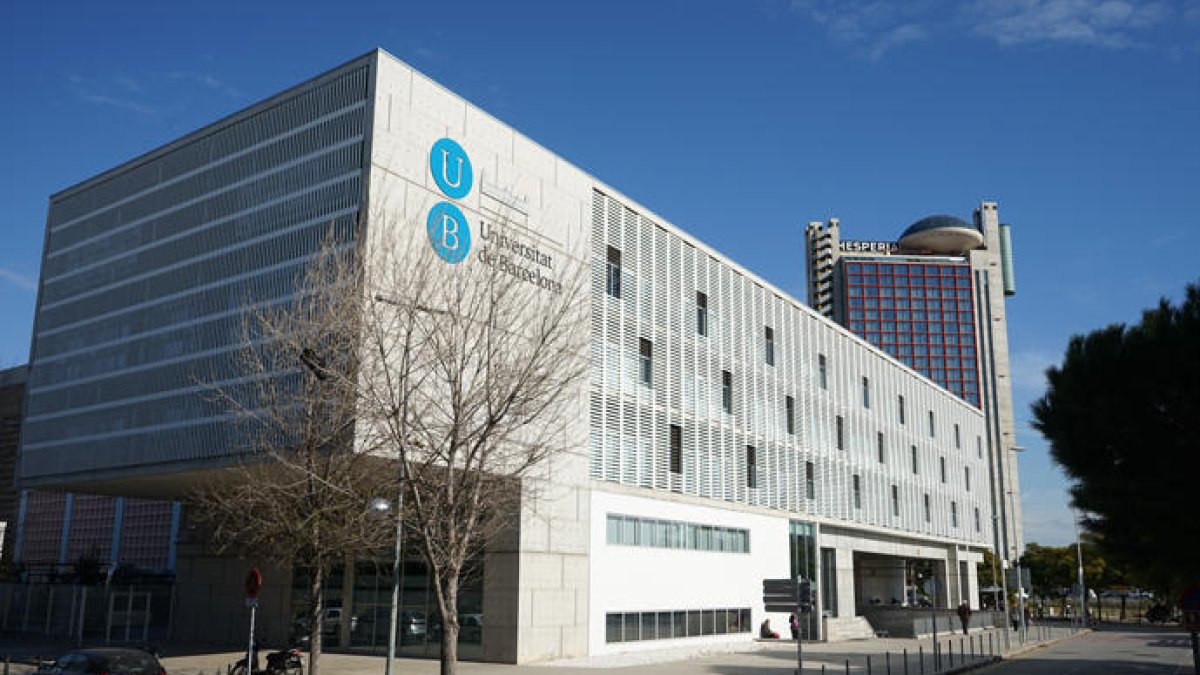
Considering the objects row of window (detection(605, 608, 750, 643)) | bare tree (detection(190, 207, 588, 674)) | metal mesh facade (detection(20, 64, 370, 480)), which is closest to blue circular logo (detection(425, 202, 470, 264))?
bare tree (detection(190, 207, 588, 674))

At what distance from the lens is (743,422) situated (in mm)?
41500

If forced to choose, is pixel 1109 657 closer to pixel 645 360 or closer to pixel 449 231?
pixel 645 360

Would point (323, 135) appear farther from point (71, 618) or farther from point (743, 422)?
point (71, 618)

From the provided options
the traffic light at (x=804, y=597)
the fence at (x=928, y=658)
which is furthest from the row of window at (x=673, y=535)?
the traffic light at (x=804, y=597)

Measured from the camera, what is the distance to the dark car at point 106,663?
1812 cm

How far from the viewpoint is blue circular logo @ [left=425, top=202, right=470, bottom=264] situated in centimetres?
2748

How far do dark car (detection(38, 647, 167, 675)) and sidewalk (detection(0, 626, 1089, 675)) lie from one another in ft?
21.2

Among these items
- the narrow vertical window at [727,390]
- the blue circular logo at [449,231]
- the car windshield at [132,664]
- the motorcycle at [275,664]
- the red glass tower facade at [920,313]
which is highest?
the red glass tower facade at [920,313]

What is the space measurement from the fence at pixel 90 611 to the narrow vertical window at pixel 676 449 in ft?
74.1

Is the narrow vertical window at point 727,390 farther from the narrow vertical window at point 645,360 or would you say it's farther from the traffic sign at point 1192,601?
the traffic sign at point 1192,601

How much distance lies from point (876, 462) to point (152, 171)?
40.3m

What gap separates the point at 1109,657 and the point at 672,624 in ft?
58.2

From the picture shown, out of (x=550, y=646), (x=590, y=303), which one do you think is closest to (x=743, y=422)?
(x=590, y=303)

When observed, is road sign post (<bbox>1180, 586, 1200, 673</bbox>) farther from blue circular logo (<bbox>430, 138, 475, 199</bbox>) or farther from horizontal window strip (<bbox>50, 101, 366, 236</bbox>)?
horizontal window strip (<bbox>50, 101, 366, 236</bbox>)
